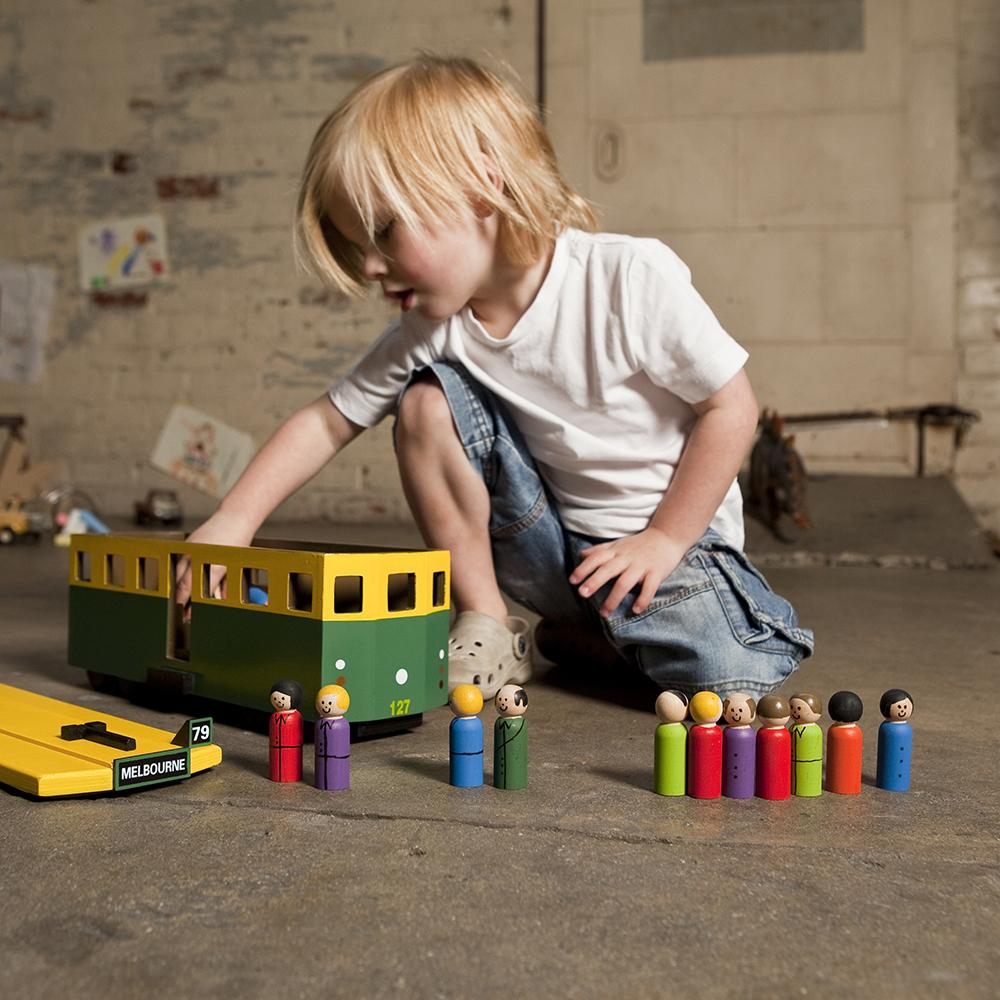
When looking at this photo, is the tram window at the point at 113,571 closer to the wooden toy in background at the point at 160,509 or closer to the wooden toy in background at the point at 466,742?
the wooden toy in background at the point at 466,742

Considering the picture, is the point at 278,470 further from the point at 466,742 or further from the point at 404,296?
the point at 466,742

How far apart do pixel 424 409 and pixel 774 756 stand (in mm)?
626

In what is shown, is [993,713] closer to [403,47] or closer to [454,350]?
[454,350]

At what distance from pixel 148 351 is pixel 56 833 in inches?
143

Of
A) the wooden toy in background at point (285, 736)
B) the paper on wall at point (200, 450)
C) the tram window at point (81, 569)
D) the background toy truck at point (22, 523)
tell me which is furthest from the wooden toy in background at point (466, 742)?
the paper on wall at point (200, 450)

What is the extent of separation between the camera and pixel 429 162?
1.27 m

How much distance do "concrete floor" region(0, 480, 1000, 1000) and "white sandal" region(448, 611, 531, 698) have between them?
0.56 feet

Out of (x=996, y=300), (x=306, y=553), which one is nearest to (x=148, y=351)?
(x=996, y=300)

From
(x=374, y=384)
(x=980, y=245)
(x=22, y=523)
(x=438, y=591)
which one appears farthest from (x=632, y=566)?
(x=980, y=245)

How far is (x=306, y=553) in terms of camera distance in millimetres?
1110

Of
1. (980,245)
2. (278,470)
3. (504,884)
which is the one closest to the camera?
(504,884)

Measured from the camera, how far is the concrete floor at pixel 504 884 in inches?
25.3

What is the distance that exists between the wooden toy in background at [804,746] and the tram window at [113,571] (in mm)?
770

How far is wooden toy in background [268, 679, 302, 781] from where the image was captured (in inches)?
39.6
